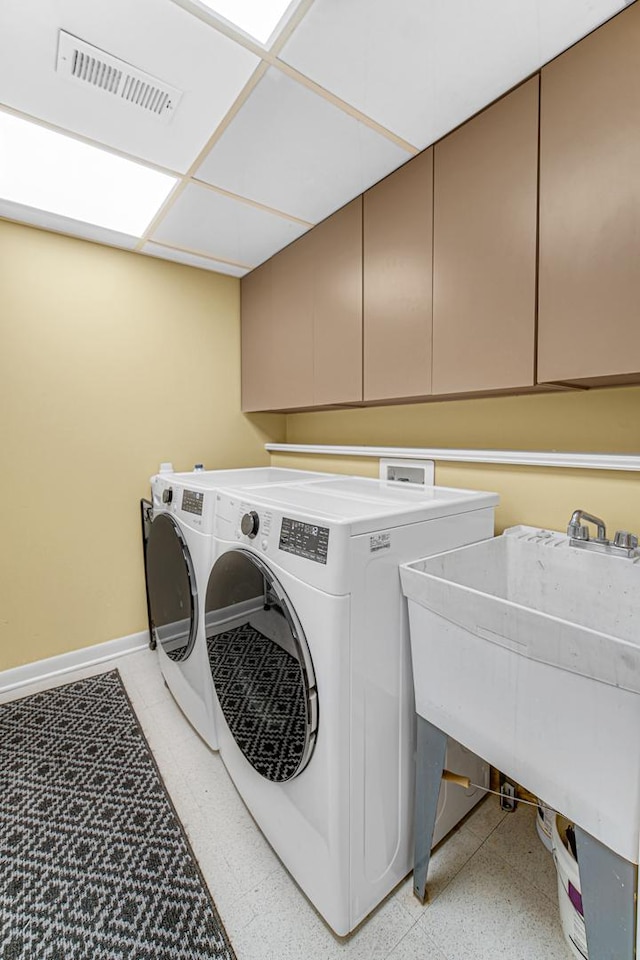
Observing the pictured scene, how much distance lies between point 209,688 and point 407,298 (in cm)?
170

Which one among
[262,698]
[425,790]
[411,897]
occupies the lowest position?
[411,897]

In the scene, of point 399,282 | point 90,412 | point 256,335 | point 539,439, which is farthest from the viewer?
point 256,335

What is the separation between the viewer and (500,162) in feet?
4.32

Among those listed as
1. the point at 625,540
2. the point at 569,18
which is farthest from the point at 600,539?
the point at 569,18

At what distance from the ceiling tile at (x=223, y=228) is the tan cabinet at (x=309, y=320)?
0.12 meters

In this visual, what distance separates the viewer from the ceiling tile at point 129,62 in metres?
1.12

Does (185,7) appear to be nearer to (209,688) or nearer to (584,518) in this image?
(584,518)

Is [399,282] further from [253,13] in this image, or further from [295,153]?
[253,13]

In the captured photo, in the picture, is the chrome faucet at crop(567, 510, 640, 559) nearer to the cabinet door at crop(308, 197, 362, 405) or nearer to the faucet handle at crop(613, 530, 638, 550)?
the faucet handle at crop(613, 530, 638, 550)

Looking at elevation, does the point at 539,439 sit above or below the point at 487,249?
below

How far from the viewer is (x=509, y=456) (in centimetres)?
161

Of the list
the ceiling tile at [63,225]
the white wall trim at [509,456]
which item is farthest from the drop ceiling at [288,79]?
the white wall trim at [509,456]

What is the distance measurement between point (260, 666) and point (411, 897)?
78cm

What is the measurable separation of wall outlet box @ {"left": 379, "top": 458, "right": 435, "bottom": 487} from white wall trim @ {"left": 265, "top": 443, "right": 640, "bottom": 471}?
0.11 ft
